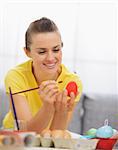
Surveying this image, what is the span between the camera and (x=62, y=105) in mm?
797

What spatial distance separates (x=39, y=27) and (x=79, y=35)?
0.22m

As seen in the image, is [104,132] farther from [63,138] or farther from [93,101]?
[93,101]

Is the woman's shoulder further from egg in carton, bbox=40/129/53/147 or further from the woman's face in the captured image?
egg in carton, bbox=40/129/53/147

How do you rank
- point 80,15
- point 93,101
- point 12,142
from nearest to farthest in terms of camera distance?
point 12,142 → point 93,101 → point 80,15

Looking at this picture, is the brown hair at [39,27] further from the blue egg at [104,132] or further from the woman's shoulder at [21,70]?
the blue egg at [104,132]

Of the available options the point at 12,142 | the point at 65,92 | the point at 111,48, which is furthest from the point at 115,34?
the point at 12,142

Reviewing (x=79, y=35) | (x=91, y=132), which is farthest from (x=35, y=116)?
(x=79, y=35)

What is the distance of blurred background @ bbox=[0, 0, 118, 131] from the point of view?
94 centimetres

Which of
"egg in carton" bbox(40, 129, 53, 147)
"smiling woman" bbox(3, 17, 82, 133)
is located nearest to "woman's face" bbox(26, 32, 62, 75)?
"smiling woman" bbox(3, 17, 82, 133)

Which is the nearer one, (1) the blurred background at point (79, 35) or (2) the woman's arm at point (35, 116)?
(2) the woman's arm at point (35, 116)

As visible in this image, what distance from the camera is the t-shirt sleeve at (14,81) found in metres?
0.83

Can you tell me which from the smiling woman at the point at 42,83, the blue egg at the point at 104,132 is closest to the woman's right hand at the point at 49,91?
the smiling woman at the point at 42,83

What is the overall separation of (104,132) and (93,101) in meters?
0.19

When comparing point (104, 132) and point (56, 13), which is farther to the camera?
point (56, 13)
